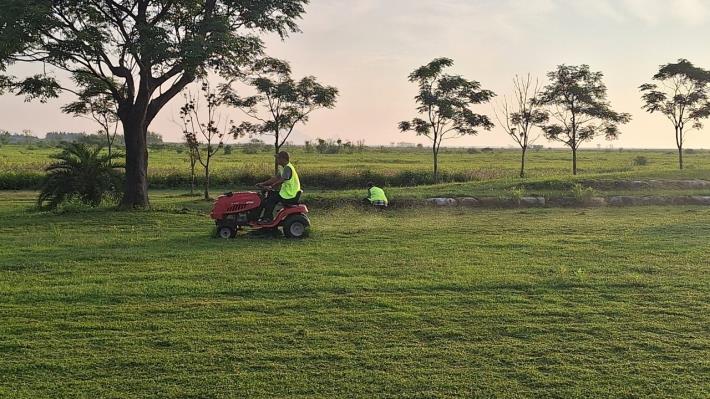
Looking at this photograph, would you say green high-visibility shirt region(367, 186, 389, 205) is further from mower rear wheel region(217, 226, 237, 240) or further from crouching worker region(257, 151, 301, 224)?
mower rear wheel region(217, 226, 237, 240)

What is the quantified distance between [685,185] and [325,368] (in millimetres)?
18561

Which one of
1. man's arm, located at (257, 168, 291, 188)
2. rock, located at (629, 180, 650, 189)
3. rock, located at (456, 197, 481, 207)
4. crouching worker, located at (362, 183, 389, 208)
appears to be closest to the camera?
man's arm, located at (257, 168, 291, 188)

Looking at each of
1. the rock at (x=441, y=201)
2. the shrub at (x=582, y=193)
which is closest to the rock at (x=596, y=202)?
the shrub at (x=582, y=193)

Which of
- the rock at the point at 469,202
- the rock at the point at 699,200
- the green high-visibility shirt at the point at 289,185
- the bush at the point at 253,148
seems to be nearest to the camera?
the green high-visibility shirt at the point at 289,185

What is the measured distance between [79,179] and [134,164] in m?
1.63

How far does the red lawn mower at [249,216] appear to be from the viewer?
1042cm

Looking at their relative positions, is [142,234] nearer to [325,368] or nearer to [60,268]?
[60,268]

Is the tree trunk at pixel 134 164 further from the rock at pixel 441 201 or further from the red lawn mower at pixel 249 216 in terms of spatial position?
the rock at pixel 441 201

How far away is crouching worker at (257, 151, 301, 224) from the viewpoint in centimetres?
1007

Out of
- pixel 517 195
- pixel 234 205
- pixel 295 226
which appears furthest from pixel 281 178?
pixel 517 195

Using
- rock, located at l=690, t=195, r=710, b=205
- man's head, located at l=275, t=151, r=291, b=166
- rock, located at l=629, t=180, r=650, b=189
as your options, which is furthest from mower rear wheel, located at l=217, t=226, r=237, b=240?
rock, located at l=629, t=180, r=650, b=189

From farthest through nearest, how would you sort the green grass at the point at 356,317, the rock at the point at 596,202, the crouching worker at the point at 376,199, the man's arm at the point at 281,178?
the rock at the point at 596,202 < the crouching worker at the point at 376,199 < the man's arm at the point at 281,178 < the green grass at the point at 356,317

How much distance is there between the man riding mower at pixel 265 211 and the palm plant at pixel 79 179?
7.47m

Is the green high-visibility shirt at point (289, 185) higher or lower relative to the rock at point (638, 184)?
higher
